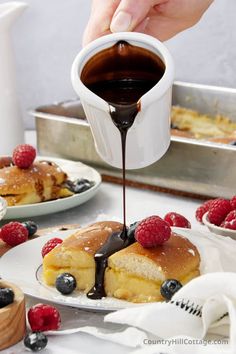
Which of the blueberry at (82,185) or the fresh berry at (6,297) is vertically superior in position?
the fresh berry at (6,297)

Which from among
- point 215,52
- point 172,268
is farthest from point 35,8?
point 172,268

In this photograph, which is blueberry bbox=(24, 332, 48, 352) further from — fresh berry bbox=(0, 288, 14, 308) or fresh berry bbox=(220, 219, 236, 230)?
fresh berry bbox=(220, 219, 236, 230)

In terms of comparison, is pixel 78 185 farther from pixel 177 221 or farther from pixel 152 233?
pixel 152 233

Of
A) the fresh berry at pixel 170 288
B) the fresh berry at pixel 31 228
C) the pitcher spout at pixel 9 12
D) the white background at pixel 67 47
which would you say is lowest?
the white background at pixel 67 47

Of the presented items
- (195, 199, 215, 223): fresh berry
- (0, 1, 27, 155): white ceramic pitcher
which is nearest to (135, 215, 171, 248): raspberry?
(195, 199, 215, 223): fresh berry

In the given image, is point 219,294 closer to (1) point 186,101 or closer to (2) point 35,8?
(1) point 186,101

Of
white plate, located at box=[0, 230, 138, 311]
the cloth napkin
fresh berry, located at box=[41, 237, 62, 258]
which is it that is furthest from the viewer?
fresh berry, located at box=[41, 237, 62, 258]

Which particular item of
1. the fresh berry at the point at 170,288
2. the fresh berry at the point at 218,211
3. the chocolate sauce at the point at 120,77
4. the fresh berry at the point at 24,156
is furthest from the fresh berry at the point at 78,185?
the fresh berry at the point at 170,288

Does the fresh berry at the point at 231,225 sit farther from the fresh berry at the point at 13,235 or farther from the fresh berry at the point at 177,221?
the fresh berry at the point at 13,235
